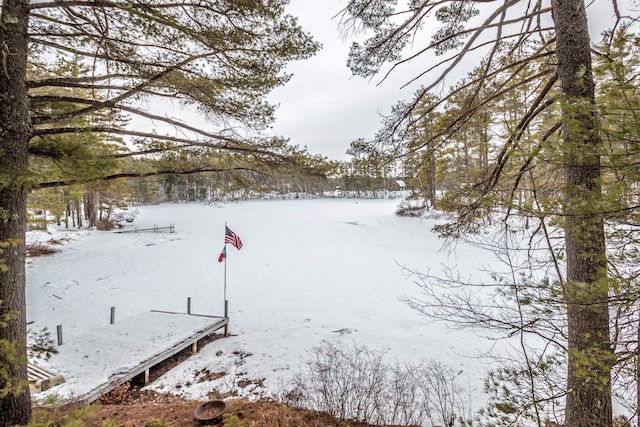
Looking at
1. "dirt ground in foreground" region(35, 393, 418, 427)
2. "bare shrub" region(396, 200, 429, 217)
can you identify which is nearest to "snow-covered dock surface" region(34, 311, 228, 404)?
"dirt ground in foreground" region(35, 393, 418, 427)

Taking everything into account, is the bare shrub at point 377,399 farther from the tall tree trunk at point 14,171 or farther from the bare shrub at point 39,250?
the bare shrub at point 39,250

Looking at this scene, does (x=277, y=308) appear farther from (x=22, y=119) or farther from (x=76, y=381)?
(x=22, y=119)

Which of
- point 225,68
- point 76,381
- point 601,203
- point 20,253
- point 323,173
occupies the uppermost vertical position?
point 225,68

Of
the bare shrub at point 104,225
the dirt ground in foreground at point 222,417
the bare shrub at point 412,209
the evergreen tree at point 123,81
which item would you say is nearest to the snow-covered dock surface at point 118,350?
the dirt ground in foreground at point 222,417

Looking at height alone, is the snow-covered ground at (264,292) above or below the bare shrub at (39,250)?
below

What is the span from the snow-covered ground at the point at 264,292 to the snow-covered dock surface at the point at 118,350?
1.09 feet

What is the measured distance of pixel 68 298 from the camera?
10.9 metres

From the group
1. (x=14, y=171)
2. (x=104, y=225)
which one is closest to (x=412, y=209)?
(x=14, y=171)

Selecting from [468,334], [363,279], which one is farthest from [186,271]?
[468,334]

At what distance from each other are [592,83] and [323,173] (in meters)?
3.73

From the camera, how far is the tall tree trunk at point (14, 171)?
2.96 metres

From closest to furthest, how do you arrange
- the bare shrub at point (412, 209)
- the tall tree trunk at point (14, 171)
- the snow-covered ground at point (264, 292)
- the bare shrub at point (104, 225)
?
the tall tree trunk at point (14, 171) < the snow-covered ground at point (264, 292) < the bare shrub at point (412, 209) < the bare shrub at point (104, 225)

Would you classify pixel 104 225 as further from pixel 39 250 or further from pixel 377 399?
pixel 377 399

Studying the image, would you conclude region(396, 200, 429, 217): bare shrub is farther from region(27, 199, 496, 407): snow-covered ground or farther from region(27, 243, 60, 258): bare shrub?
region(27, 243, 60, 258): bare shrub
